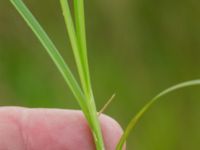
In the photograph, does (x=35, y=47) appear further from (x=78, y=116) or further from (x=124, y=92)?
(x=78, y=116)

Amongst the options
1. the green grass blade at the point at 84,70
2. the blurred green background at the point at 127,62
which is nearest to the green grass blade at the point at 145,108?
the green grass blade at the point at 84,70

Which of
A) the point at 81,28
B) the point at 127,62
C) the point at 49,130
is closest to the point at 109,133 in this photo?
the point at 49,130

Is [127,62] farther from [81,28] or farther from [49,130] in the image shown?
[81,28]

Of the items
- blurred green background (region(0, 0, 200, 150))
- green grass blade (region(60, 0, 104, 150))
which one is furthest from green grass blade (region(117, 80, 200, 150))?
blurred green background (region(0, 0, 200, 150))

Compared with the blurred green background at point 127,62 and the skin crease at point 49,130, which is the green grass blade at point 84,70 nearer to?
the skin crease at point 49,130

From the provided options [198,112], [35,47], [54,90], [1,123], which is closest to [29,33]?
[35,47]
